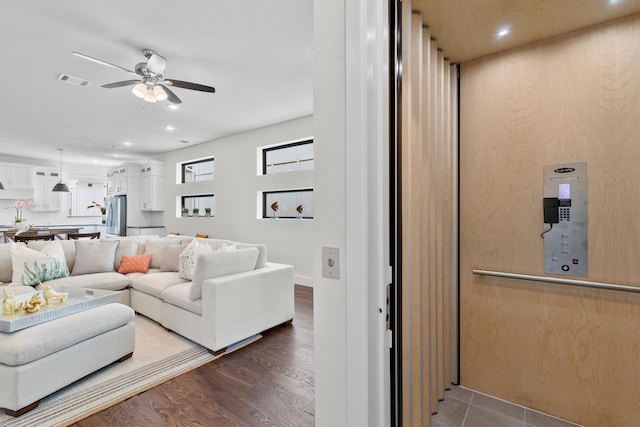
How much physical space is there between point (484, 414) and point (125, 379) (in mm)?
2456

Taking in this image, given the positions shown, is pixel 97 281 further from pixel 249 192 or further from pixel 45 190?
pixel 45 190

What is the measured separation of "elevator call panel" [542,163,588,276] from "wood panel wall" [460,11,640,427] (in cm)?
4

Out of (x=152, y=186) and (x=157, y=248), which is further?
(x=152, y=186)

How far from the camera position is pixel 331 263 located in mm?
944

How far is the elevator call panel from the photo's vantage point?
172 cm

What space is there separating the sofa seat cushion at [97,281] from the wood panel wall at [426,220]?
11.5 ft

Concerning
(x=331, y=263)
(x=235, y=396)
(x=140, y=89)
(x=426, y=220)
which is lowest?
(x=235, y=396)

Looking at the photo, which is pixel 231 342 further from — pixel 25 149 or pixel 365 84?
pixel 25 149

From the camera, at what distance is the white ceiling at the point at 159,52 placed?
7.56 feet

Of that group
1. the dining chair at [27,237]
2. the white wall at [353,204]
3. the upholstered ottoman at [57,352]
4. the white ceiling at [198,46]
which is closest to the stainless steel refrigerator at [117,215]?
the dining chair at [27,237]

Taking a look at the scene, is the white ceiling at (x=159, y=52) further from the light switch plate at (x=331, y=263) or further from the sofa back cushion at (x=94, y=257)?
the light switch plate at (x=331, y=263)

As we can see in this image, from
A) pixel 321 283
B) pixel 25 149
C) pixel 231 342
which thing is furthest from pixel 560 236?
pixel 25 149

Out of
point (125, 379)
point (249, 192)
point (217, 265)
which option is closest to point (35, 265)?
point (125, 379)

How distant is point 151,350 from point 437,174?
275cm
